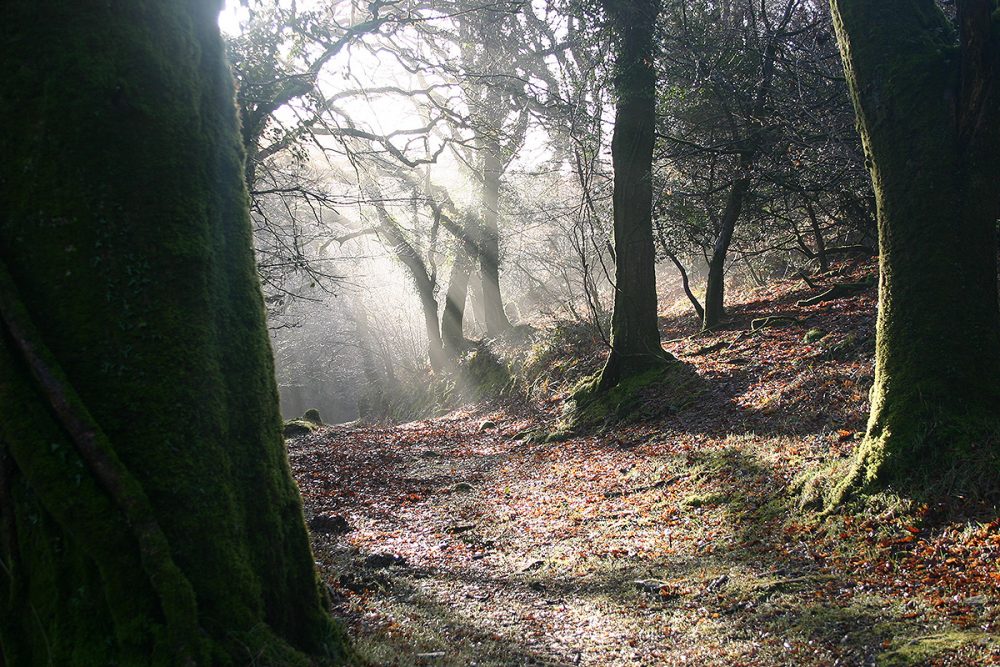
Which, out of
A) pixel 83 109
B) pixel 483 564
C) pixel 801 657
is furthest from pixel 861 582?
pixel 83 109

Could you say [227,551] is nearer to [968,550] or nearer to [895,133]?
[968,550]

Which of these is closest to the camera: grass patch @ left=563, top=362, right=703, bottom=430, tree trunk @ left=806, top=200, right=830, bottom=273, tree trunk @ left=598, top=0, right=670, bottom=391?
grass patch @ left=563, top=362, right=703, bottom=430

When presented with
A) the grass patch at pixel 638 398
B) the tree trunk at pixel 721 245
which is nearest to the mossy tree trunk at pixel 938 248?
the grass patch at pixel 638 398

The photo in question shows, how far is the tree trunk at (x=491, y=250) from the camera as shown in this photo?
2178cm

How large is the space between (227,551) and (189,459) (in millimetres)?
431

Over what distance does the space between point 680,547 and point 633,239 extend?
686cm

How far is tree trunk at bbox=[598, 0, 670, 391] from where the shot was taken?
37.9 ft

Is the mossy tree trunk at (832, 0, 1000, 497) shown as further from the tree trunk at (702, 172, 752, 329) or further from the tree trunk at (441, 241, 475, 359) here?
the tree trunk at (441, 241, 475, 359)

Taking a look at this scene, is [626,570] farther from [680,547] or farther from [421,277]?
[421,277]

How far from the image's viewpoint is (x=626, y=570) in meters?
5.59

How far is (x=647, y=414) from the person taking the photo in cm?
1049

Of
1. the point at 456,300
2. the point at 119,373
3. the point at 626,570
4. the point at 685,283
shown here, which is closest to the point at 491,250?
the point at 456,300

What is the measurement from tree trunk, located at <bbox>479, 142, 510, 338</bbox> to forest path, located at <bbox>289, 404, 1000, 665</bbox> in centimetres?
1322

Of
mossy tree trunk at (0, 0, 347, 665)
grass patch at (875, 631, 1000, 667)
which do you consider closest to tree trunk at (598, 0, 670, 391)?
grass patch at (875, 631, 1000, 667)
